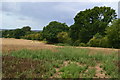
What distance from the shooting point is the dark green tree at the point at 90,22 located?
2291 centimetres

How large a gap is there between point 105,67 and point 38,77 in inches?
94.7

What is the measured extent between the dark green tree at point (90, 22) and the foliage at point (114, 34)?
226 inches

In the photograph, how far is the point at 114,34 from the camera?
1641 centimetres

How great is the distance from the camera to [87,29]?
2328cm

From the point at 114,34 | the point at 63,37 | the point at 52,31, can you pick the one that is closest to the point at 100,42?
the point at 114,34

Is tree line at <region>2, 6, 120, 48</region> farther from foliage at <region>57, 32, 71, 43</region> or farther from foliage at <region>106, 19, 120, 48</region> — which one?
foliage at <region>106, 19, 120, 48</region>

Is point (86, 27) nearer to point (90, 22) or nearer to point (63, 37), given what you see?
point (90, 22)

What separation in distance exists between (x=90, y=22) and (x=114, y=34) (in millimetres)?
7979

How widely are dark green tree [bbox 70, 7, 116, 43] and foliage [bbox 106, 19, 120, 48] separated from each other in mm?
5735

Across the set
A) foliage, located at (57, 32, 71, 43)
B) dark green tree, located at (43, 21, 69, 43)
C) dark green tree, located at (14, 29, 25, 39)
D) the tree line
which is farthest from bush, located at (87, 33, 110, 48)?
dark green tree, located at (14, 29, 25, 39)

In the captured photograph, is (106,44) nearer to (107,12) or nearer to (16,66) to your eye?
(107,12)

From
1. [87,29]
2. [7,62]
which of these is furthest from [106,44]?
[7,62]

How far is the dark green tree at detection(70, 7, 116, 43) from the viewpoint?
902 inches

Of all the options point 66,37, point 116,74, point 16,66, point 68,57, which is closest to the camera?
point 116,74
